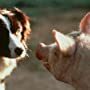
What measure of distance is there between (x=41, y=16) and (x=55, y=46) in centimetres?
608

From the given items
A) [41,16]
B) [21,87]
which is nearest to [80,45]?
[21,87]

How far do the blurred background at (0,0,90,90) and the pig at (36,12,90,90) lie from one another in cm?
192

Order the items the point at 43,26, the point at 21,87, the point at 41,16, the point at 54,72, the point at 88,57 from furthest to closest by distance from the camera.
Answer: the point at 41,16, the point at 43,26, the point at 21,87, the point at 54,72, the point at 88,57

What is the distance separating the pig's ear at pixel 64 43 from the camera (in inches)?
110

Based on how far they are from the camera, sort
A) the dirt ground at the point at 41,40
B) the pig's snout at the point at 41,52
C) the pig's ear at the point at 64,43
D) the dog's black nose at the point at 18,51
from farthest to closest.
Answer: the dirt ground at the point at 41,40, the dog's black nose at the point at 18,51, the pig's snout at the point at 41,52, the pig's ear at the point at 64,43

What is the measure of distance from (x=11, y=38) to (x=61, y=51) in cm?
96

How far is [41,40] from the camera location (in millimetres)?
7363

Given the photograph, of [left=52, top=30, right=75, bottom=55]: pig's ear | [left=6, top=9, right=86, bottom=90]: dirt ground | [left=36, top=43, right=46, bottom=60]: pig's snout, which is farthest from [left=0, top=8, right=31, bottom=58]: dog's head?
[left=52, top=30, right=75, bottom=55]: pig's ear

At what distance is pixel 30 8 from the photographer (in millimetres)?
9469

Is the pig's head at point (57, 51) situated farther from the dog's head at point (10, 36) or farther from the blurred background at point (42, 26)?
the blurred background at point (42, 26)

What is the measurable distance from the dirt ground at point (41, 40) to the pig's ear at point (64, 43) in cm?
162

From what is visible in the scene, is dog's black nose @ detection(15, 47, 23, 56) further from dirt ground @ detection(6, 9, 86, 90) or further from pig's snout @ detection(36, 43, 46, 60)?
dirt ground @ detection(6, 9, 86, 90)

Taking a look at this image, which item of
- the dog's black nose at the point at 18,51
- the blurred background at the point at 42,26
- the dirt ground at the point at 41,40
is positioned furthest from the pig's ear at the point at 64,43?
the blurred background at the point at 42,26

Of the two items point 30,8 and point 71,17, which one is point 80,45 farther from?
point 30,8
